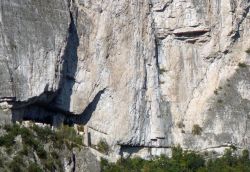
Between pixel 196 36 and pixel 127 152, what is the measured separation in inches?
415

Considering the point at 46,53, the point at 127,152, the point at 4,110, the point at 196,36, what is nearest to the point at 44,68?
the point at 46,53

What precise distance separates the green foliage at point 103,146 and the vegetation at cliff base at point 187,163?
106 centimetres

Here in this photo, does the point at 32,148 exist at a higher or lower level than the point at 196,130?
higher

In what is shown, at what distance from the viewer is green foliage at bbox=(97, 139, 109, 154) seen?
64.5 meters

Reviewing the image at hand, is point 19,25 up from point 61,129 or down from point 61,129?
up

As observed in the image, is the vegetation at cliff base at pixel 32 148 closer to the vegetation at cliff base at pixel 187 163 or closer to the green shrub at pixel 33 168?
the green shrub at pixel 33 168

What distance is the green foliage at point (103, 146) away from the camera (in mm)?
64500

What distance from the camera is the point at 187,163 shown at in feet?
216

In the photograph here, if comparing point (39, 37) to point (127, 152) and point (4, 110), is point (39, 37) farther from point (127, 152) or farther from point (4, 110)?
point (127, 152)

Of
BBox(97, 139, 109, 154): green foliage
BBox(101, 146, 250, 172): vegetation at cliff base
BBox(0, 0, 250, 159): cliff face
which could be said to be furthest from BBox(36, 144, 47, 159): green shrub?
BBox(97, 139, 109, 154): green foliage

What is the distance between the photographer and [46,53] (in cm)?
5978

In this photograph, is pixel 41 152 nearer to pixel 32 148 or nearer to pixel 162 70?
pixel 32 148

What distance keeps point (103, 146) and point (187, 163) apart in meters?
6.04

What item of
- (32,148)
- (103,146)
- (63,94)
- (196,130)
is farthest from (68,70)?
(196,130)
